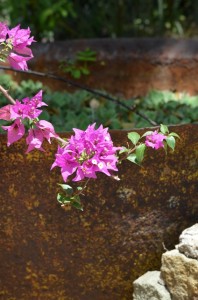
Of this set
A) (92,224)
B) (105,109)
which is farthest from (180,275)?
(105,109)

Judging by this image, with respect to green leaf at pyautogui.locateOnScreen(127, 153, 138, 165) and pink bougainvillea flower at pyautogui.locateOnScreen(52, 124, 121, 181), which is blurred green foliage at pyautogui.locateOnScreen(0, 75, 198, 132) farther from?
pink bougainvillea flower at pyautogui.locateOnScreen(52, 124, 121, 181)

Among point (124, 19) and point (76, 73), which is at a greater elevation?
point (76, 73)

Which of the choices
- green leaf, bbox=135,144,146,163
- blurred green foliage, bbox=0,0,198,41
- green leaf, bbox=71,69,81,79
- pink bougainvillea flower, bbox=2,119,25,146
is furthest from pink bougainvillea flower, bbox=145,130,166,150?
blurred green foliage, bbox=0,0,198,41

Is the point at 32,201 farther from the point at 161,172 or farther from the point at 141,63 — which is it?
the point at 141,63

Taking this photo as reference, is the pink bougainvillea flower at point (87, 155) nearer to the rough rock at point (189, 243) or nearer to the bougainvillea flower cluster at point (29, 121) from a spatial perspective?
the bougainvillea flower cluster at point (29, 121)

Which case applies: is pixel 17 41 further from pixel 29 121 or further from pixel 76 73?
pixel 76 73

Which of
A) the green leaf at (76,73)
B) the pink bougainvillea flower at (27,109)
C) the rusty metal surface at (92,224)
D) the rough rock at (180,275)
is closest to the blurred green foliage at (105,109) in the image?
the green leaf at (76,73)

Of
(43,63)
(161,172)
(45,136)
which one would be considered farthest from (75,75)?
(45,136)
